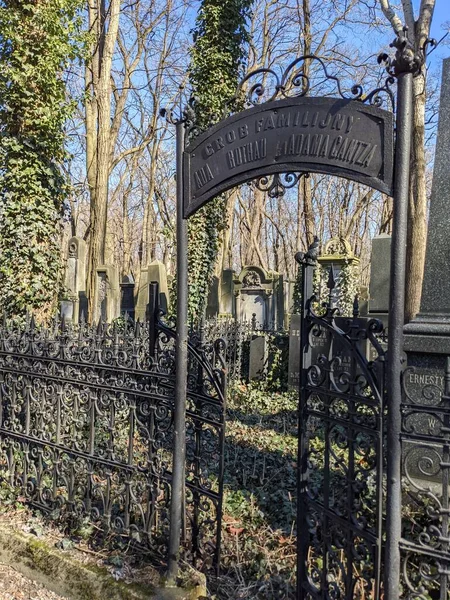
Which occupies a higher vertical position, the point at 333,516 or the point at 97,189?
the point at 97,189

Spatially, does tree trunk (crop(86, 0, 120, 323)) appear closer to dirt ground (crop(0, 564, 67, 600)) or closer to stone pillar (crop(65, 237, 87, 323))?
stone pillar (crop(65, 237, 87, 323))

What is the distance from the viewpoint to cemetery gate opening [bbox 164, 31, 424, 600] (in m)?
2.32

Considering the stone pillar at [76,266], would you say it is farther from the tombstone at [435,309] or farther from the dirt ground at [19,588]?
the tombstone at [435,309]

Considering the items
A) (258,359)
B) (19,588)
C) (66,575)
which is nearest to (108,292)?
(258,359)

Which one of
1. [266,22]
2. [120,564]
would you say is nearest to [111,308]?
[120,564]

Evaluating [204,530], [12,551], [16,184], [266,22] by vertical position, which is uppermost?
[266,22]

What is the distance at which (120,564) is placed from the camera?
3.44 meters

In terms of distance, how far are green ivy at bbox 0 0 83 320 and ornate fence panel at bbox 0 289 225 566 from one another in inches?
97.2

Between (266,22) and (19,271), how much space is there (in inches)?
801

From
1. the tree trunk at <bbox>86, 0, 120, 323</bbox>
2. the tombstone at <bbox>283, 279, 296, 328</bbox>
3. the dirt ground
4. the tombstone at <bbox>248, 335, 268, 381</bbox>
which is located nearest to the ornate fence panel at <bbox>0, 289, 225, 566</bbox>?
the dirt ground

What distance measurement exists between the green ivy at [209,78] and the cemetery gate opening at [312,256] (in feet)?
29.7

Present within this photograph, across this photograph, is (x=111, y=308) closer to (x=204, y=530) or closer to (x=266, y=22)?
(x=204, y=530)

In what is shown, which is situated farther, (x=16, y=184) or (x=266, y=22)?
(x=266, y=22)

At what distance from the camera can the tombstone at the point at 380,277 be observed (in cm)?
990
